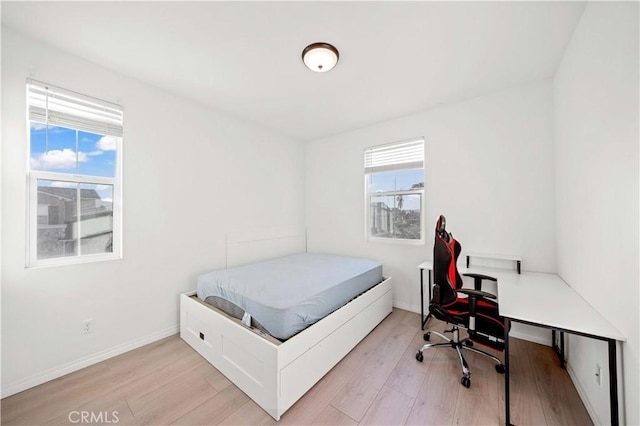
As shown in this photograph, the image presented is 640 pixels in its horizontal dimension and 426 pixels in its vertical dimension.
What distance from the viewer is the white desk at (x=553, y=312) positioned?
1198 millimetres

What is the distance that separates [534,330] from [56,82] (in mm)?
4858

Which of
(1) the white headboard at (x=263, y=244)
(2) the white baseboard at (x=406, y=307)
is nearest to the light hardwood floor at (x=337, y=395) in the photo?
(2) the white baseboard at (x=406, y=307)

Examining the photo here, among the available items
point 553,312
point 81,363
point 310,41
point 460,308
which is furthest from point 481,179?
point 81,363

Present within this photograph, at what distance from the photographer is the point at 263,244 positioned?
11.5 ft

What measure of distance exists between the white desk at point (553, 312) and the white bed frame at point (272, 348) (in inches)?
45.4

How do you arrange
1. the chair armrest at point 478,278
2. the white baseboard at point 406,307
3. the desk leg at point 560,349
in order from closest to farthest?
the desk leg at point 560,349
the chair armrest at point 478,278
the white baseboard at point 406,307

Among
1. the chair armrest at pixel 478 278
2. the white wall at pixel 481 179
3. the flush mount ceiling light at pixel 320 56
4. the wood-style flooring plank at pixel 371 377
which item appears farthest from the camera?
the white wall at pixel 481 179

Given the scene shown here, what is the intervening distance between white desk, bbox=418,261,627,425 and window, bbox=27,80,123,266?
127 inches

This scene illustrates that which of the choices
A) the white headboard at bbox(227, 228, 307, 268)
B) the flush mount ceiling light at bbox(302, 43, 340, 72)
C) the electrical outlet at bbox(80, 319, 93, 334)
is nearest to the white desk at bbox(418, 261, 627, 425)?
the flush mount ceiling light at bbox(302, 43, 340, 72)

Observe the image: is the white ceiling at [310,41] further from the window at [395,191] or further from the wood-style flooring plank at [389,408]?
the wood-style flooring plank at [389,408]

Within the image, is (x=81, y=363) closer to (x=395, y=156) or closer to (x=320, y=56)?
(x=320, y=56)

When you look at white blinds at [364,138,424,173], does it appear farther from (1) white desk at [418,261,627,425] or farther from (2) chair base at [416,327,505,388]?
(2) chair base at [416,327,505,388]

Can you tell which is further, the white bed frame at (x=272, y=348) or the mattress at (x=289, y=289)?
the mattress at (x=289, y=289)

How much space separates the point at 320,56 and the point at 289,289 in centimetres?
193
